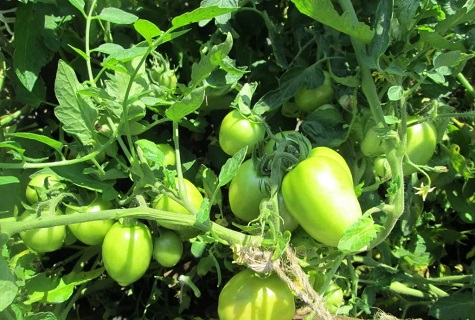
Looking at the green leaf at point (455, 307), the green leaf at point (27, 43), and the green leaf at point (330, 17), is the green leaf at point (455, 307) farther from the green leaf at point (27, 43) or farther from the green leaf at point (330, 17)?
the green leaf at point (27, 43)

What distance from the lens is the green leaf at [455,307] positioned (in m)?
1.00

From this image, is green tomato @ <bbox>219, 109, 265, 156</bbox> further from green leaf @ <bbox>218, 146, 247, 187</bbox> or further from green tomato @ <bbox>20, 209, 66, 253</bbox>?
green tomato @ <bbox>20, 209, 66, 253</bbox>

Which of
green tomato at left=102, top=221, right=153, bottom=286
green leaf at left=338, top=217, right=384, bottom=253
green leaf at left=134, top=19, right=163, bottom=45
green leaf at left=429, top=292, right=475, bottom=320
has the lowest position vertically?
green leaf at left=429, top=292, right=475, bottom=320

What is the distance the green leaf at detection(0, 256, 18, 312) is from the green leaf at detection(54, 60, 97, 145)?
225 millimetres

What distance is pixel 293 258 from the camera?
71 centimetres

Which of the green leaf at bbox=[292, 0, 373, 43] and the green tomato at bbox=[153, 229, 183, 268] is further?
the green tomato at bbox=[153, 229, 183, 268]

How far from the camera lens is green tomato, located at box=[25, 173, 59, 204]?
0.82 m

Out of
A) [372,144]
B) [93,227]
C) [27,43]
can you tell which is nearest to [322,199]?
[372,144]

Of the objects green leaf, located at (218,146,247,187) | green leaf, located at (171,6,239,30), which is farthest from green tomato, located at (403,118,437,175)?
green leaf, located at (171,6,239,30)

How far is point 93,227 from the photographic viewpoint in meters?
0.81

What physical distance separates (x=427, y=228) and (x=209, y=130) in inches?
23.5

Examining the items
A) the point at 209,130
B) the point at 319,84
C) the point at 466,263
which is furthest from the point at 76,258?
the point at 466,263

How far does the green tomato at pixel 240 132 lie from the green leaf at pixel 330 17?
0.21 meters

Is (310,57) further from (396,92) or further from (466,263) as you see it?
(466,263)
